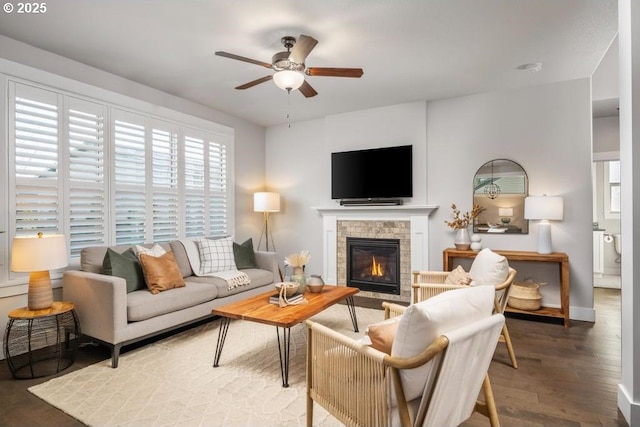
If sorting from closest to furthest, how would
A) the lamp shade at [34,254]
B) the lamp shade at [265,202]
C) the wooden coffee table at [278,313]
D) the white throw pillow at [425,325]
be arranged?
1. the white throw pillow at [425,325]
2. the wooden coffee table at [278,313]
3. the lamp shade at [34,254]
4. the lamp shade at [265,202]

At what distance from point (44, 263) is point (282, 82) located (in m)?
2.31

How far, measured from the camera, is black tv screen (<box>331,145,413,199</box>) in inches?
188

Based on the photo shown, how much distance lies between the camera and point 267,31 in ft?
9.32

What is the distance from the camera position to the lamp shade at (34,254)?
2.58 metres

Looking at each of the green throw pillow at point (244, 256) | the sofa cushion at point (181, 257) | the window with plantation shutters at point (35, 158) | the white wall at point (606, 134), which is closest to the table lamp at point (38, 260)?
the window with plantation shutters at point (35, 158)

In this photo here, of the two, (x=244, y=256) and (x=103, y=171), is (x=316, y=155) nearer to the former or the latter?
(x=244, y=256)

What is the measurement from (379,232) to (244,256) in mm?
1935

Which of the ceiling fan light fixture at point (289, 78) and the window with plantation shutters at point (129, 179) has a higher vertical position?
the ceiling fan light fixture at point (289, 78)

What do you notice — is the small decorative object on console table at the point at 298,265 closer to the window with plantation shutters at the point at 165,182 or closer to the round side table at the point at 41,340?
the round side table at the point at 41,340

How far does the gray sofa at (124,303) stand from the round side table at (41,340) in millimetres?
153

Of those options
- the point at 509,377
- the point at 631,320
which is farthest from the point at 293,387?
the point at 631,320

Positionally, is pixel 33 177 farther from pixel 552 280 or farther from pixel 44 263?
pixel 552 280

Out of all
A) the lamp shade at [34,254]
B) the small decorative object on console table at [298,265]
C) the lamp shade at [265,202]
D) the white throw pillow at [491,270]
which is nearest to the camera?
the lamp shade at [34,254]

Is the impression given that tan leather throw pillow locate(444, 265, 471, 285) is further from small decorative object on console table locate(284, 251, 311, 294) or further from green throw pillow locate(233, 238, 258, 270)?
green throw pillow locate(233, 238, 258, 270)
